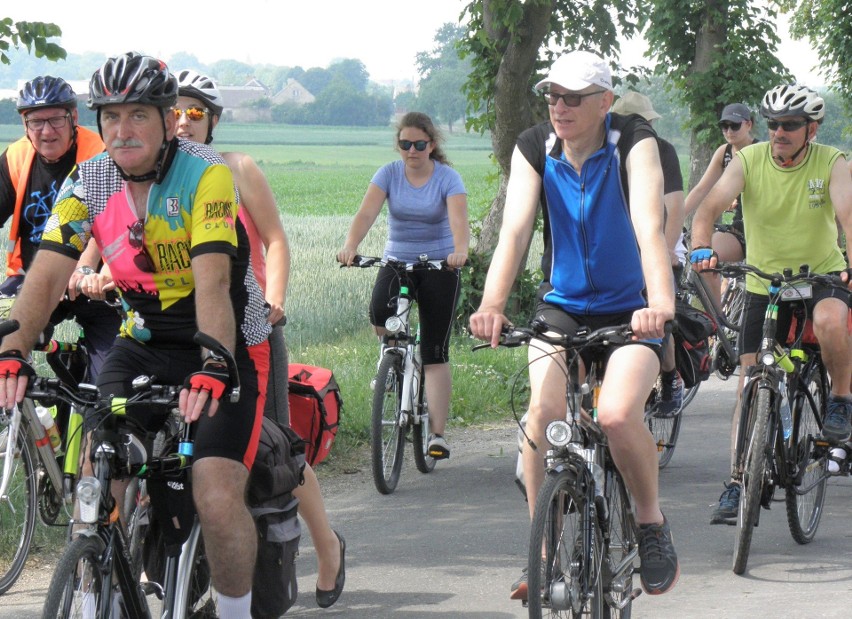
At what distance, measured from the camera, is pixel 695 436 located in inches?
369

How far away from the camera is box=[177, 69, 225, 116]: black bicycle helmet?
5.34 metres

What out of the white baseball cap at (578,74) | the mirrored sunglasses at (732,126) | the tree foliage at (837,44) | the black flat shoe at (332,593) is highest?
the tree foliage at (837,44)

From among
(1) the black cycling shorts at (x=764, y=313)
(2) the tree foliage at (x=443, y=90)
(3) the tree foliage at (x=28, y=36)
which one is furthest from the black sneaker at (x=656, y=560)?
(2) the tree foliage at (x=443, y=90)

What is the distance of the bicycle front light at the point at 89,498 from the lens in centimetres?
349

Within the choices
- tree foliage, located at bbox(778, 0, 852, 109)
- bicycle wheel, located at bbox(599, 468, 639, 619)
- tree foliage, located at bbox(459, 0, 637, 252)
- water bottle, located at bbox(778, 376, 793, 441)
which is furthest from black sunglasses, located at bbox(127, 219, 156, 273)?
tree foliage, located at bbox(778, 0, 852, 109)

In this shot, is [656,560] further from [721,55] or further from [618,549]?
[721,55]

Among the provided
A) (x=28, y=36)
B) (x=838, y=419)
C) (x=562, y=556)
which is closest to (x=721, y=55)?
(x=838, y=419)

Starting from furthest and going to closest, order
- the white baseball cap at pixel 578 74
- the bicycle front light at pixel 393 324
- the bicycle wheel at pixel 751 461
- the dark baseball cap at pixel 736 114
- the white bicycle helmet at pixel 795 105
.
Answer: the dark baseball cap at pixel 736 114 < the bicycle front light at pixel 393 324 < the white bicycle helmet at pixel 795 105 < the bicycle wheel at pixel 751 461 < the white baseball cap at pixel 578 74

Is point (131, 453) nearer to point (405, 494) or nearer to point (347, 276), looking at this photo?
point (405, 494)

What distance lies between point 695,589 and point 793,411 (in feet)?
4.34

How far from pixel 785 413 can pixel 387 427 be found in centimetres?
245

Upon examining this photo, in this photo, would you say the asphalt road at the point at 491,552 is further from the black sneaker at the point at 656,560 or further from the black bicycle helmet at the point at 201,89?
the black bicycle helmet at the point at 201,89

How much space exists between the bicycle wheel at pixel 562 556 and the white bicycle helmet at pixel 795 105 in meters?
3.22

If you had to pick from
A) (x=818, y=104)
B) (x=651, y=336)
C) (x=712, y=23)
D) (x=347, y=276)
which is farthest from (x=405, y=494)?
(x=712, y=23)
